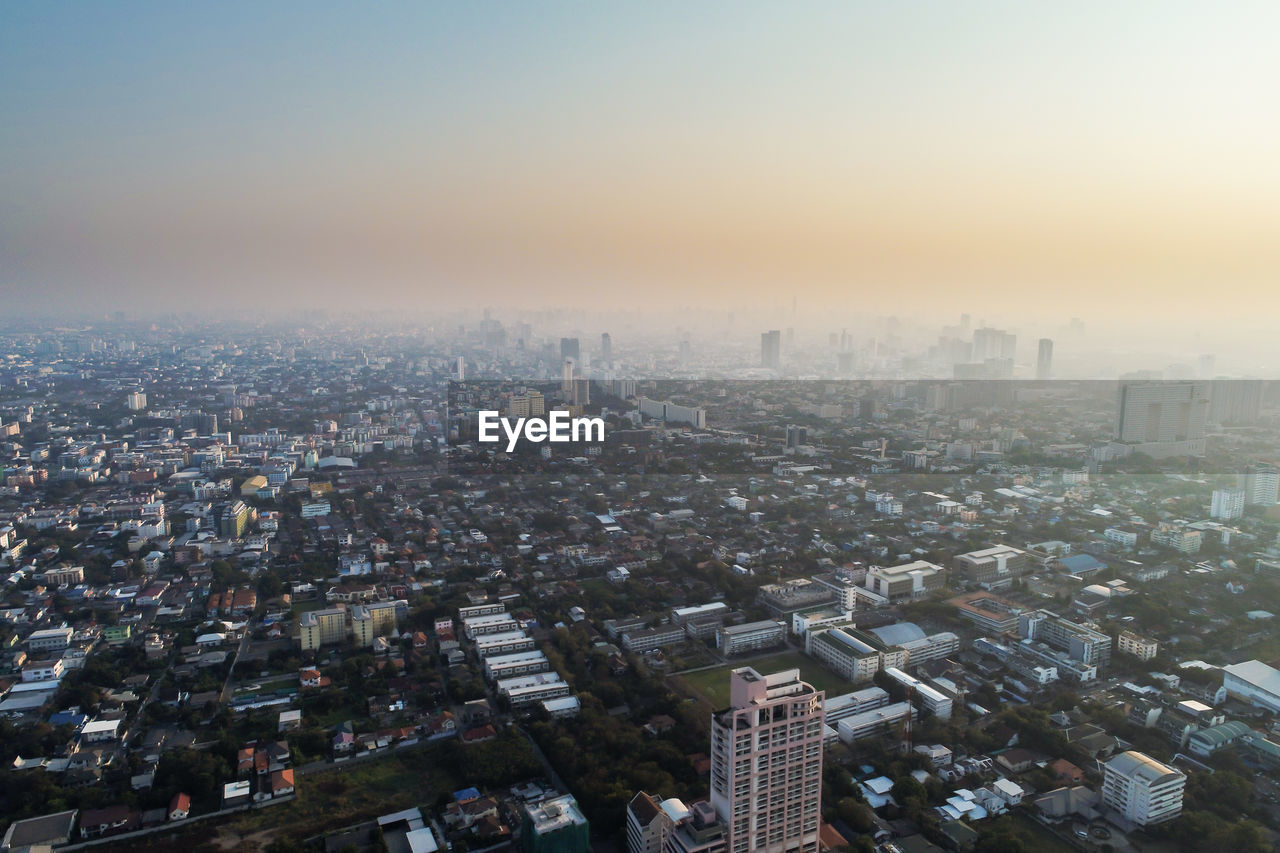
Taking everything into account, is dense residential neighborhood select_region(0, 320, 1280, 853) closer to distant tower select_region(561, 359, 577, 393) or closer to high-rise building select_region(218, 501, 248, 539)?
high-rise building select_region(218, 501, 248, 539)

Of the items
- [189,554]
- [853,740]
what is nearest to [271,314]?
[189,554]

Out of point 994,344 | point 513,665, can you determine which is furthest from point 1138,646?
→ point 994,344

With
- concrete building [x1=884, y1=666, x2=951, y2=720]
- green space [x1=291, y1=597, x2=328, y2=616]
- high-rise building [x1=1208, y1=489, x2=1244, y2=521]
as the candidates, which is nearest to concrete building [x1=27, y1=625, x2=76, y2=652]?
green space [x1=291, y1=597, x2=328, y2=616]

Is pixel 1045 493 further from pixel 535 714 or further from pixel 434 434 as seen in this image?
pixel 434 434

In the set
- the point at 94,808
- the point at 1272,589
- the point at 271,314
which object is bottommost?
the point at 94,808

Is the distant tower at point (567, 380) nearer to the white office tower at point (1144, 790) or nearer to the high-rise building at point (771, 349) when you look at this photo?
the high-rise building at point (771, 349)

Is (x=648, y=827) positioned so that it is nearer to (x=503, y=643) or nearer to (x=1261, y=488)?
(x=503, y=643)
